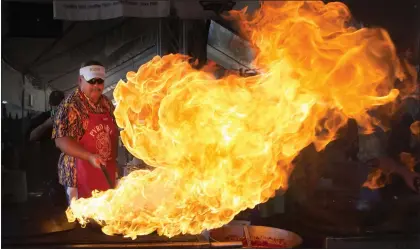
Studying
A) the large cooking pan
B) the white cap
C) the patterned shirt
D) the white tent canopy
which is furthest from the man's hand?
the large cooking pan

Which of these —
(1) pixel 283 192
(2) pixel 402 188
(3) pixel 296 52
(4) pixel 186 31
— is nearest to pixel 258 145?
(1) pixel 283 192

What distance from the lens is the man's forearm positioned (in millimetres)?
4121

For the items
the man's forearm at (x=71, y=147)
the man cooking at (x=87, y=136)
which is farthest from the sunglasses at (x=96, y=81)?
the man's forearm at (x=71, y=147)

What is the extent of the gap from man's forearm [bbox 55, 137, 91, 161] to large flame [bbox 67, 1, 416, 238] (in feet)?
1.17

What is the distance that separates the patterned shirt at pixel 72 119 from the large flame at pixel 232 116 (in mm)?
165

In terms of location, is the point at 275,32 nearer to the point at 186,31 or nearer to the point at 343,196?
the point at 186,31

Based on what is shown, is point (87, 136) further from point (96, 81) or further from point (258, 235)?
point (258, 235)

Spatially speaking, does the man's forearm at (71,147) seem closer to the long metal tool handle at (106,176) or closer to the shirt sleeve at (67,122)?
the shirt sleeve at (67,122)

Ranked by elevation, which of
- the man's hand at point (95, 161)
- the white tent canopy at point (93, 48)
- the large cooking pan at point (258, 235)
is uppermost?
the white tent canopy at point (93, 48)

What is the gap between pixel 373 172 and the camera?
4371 mm

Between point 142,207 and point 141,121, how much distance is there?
0.72 meters

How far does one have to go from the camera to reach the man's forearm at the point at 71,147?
4121mm

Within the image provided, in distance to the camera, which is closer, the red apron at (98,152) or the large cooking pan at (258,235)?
the red apron at (98,152)

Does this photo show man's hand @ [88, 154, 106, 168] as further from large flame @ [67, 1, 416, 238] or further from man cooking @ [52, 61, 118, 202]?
large flame @ [67, 1, 416, 238]
